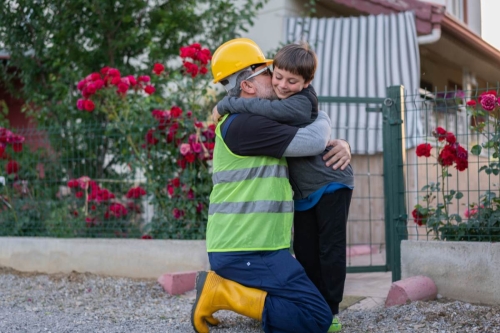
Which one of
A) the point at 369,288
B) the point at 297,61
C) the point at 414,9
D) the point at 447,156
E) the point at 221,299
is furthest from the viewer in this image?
the point at 414,9

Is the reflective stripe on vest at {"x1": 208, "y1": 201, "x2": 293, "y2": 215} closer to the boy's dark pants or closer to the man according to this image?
the man

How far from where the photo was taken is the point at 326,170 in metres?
3.63

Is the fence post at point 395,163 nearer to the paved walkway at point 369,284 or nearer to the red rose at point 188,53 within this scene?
the paved walkway at point 369,284

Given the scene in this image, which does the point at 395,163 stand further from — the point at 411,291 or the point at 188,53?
the point at 188,53

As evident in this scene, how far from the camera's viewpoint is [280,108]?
347 cm

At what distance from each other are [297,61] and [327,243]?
967mm

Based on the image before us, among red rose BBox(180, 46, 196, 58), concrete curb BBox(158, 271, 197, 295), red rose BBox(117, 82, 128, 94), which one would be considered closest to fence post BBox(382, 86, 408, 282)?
concrete curb BBox(158, 271, 197, 295)

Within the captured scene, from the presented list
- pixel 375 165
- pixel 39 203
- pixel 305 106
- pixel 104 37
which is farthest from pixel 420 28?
pixel 305 106

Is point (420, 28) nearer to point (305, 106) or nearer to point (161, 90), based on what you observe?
point (161, 90)

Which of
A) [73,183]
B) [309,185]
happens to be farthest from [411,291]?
[73,183]

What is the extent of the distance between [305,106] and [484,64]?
764 cm

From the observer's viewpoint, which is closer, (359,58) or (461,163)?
(461,163)

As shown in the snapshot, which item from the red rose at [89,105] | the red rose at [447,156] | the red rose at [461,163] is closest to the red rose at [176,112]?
the red rose at [89,105]

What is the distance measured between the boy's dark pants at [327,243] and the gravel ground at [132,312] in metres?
0.41
